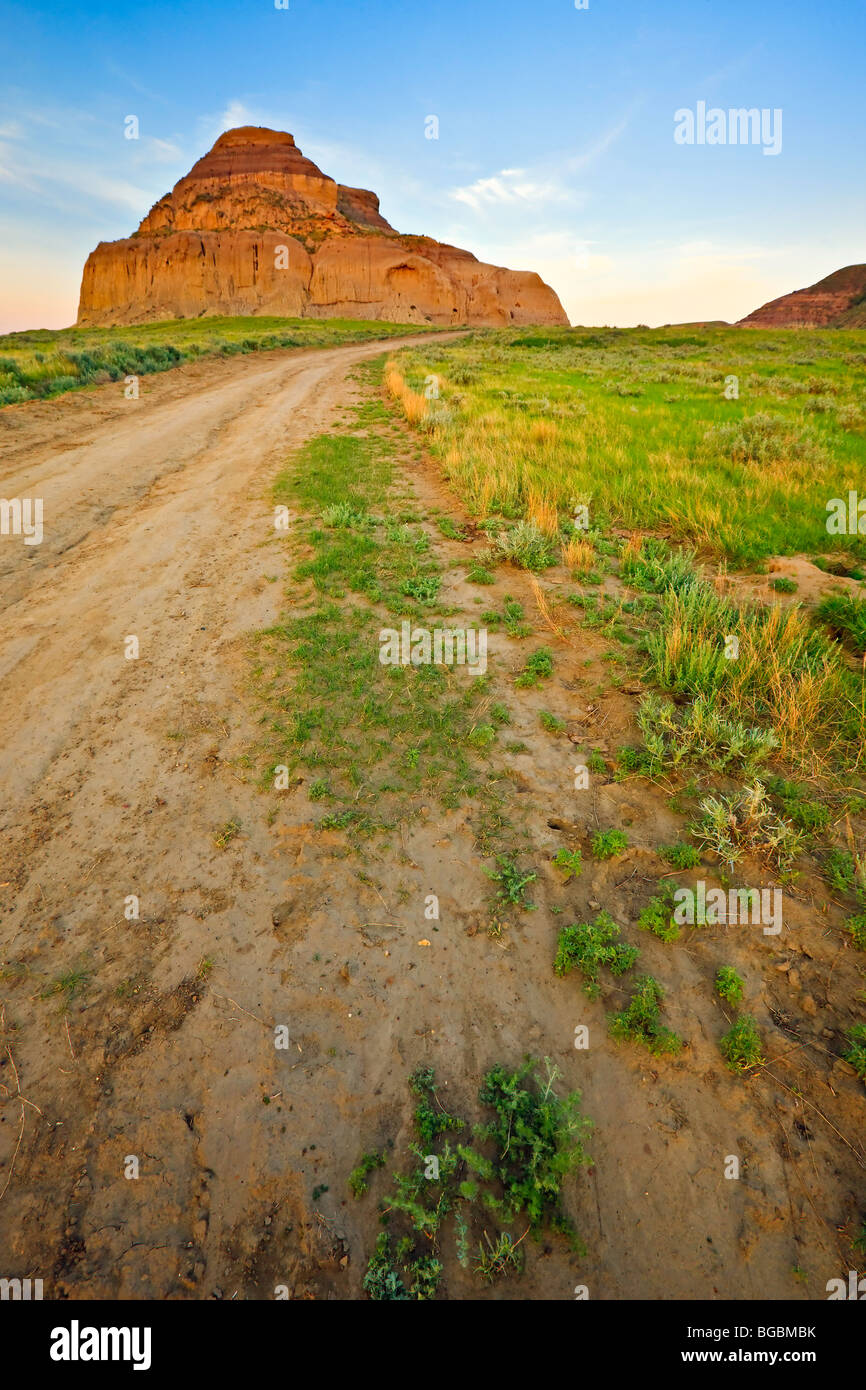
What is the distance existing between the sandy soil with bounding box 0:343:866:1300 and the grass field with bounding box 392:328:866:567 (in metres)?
4.77

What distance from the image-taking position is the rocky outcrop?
463 ft

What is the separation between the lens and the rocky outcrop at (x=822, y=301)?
141125 millimetres

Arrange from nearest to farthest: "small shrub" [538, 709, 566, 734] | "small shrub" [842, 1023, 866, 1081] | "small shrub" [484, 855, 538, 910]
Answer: "small shrub" [842, 1023, 866, 1081], "small shrub" [484, 855, 538, 910], "small shrub" [538, 709, 566, 734]

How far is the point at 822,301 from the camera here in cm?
14750

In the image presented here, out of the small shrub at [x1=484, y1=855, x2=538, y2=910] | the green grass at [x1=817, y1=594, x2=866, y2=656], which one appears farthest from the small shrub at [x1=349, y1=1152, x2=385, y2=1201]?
the green grass at [x1=817, y1=594, x2=866, y2=656]

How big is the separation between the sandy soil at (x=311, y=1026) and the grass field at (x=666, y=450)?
477cm

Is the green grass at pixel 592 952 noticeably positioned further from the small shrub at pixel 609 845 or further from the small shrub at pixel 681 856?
the small shrub at pixel 681 856

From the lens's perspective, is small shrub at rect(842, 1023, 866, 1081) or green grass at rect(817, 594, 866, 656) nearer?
small shrub at rect(842, 1023, 866, 1081)

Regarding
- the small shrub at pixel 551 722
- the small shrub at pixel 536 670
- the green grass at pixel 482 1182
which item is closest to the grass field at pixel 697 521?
the small shrub at pixel 551 722

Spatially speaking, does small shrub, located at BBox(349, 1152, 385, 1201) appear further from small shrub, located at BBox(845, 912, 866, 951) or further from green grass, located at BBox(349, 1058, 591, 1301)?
small shrub, located at BBox(845, 912, 866, 951)

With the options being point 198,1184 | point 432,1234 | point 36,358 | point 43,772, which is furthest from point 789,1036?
point 36,358

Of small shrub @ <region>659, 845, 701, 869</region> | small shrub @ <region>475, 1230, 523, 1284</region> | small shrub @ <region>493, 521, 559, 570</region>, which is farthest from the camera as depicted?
small shrub @ <region>493, 521, 559, 570</region>

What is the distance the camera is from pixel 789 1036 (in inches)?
107

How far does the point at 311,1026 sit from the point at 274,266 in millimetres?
114011
